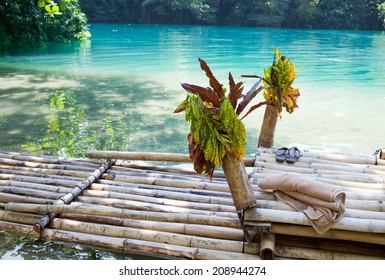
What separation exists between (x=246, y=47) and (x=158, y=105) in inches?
465

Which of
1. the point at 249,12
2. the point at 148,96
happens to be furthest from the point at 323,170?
the point at 249,12

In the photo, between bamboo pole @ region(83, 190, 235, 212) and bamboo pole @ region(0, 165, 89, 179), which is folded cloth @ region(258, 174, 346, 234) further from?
bamboo pole @ region(0, 165, 89, 179)

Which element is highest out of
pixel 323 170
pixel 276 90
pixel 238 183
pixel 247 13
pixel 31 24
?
pixel 247 13

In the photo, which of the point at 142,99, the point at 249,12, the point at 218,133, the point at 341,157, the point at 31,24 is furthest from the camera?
the point at 249,12

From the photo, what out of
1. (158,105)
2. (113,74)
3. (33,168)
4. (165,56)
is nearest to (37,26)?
(165,56)

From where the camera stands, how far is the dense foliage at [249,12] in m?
31.4

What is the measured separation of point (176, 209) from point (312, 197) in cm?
103

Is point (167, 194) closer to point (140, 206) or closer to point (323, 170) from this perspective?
point (140, 206)

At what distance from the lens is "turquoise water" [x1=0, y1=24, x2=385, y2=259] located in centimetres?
584

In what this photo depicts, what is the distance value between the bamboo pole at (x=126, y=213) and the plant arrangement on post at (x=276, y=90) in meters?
1.19

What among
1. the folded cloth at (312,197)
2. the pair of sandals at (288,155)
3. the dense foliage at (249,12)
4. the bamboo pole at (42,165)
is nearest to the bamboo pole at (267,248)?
the folded cloth at (312,197)

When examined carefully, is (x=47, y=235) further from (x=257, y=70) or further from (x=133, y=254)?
(x=257, y=70)

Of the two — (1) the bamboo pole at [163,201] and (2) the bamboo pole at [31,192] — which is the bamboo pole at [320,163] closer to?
(1) the bamboo pole at [163,201]

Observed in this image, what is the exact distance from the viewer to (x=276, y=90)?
364 cm
